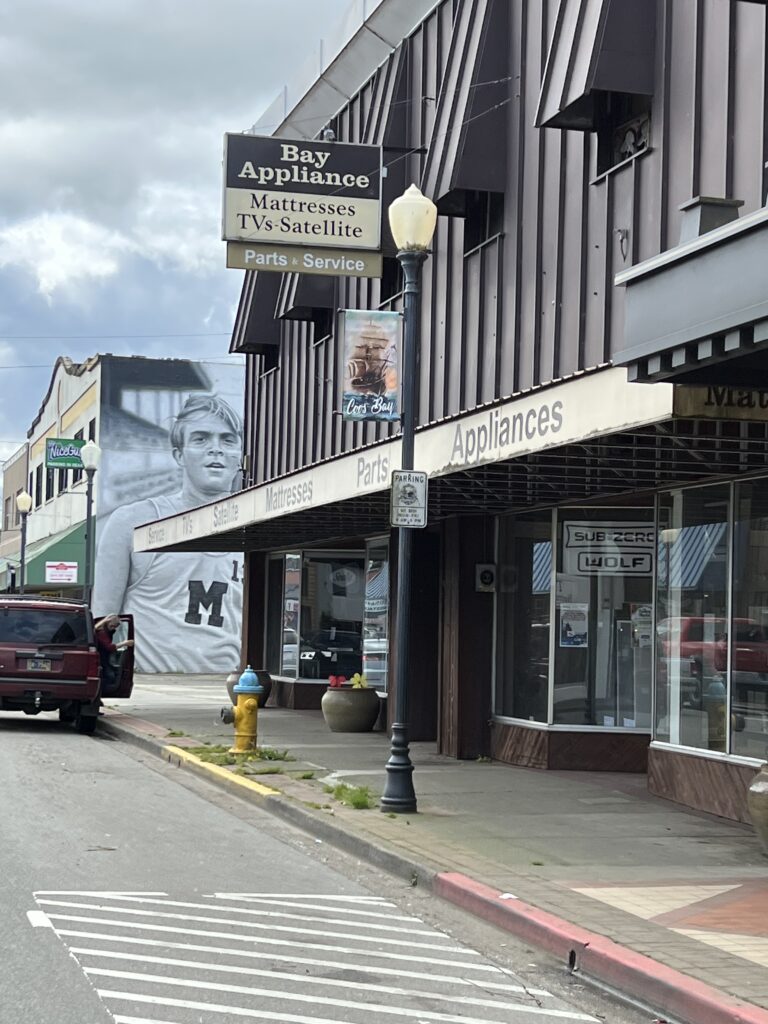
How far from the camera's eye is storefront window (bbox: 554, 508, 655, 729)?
15008 mm

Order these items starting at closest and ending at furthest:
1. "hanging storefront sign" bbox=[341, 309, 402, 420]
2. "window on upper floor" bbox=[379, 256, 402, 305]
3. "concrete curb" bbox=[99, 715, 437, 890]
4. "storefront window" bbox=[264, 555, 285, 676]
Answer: "concrete curb" bbox=[99, 715, 437, 890] < "hanging storefront sign" bbox=[341, 309, 402, 420] < "window on upper floor" bbox=[379, 256, 402, 305] < "storefront window" bbox=[264, 555, 285, 676]

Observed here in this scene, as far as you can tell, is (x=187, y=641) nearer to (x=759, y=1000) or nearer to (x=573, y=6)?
(x=573, y=6)

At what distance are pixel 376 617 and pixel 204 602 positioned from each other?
21.1 meters

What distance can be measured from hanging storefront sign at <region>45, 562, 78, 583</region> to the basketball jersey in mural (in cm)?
186

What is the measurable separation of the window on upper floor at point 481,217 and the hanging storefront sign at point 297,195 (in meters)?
1.01

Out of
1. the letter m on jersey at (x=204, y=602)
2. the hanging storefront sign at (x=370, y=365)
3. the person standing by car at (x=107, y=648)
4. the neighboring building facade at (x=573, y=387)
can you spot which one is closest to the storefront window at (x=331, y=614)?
the neighboring building facade at (x=573, y=387)

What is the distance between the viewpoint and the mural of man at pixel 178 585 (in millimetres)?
41562

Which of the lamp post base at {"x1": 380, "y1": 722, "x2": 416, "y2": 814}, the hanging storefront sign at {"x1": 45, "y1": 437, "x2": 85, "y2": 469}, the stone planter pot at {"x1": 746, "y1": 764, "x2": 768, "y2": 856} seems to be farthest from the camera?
the hanging storefront sign at {"x1": 45, "y1": 437, "x2": 85, "y2": 469}

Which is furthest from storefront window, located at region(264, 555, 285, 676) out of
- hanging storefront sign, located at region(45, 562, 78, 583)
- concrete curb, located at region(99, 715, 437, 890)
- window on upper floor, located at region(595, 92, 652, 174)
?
hanging storefront sign, located at region(45, 562, 78, 583)

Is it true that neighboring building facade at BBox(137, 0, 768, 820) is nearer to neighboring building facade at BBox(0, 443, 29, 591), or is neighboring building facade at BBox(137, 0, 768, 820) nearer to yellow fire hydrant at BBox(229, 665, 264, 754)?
yellow fire hydrant at BBox(229, 665, 264, 754)

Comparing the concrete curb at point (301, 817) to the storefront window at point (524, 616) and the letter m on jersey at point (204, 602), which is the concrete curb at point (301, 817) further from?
the letter m on jersey at point (204, 602)

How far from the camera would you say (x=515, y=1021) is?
6305mm

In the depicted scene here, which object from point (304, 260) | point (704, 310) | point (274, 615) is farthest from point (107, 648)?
point (704, 310)

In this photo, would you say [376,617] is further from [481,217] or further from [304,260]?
[481,217]
